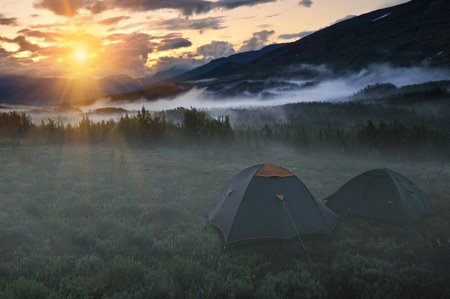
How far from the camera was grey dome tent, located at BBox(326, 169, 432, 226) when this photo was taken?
10219 millimetres

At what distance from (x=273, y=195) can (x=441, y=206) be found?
628 cm

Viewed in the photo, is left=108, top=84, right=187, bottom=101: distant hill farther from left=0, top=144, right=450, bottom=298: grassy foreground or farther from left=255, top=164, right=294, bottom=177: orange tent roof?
left=255, top=164, right=294, bottom=177: orange tent roof

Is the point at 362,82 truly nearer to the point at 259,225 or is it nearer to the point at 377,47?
the point at 377,47

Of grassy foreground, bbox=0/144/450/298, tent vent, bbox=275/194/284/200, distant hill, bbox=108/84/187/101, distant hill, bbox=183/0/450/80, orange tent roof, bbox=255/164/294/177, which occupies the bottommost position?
grassy foreground, bbox=0/144/450/298

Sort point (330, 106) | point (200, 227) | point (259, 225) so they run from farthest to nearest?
1. point (330, 106)
2. point (200, 227)
3. point (259, 225)

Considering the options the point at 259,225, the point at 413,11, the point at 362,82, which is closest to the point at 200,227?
the point at 259,225

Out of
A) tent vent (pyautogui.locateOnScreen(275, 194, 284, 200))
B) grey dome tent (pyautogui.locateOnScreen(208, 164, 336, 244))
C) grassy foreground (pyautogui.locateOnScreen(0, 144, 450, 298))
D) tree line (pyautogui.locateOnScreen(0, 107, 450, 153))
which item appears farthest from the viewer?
tree line (pyautogui.locateOnScreen(0, 107, 450, 153))

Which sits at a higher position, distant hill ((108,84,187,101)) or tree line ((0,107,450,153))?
distant hill ((108,84,187,101))

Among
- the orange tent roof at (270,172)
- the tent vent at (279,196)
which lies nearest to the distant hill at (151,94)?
the orange tent roof at (270,172)

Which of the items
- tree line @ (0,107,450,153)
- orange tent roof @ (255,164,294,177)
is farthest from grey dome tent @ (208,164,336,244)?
tree line @ (0,107,450,153)

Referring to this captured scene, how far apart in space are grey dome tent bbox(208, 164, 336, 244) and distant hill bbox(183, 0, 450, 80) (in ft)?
316

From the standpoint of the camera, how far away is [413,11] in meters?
146

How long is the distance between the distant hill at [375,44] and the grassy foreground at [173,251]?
95371mm

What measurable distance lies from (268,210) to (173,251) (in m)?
2.42
